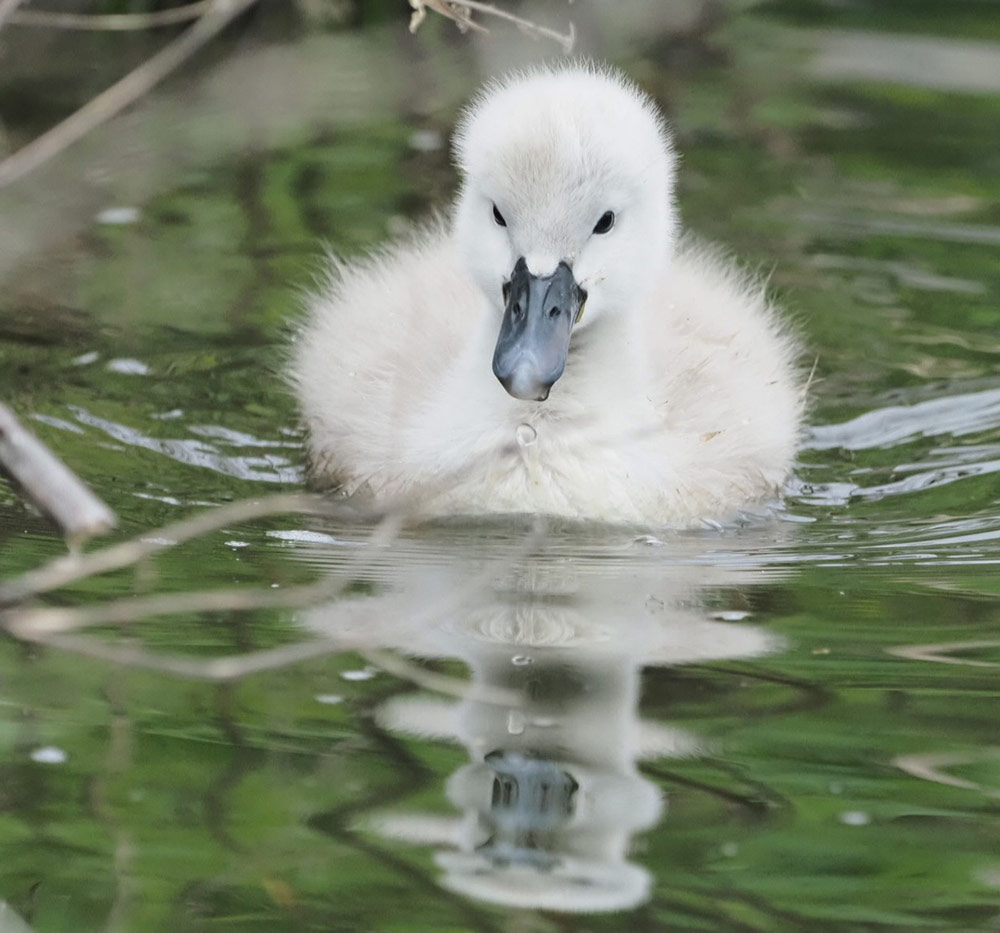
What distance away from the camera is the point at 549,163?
4039 mm

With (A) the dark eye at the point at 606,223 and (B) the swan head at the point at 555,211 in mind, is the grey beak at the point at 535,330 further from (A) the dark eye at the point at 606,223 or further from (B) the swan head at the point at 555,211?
(A) the dark eye at the point at 606,223

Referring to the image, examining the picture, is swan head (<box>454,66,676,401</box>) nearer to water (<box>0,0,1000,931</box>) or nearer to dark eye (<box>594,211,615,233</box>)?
dark eye (<box>594,211,615,233</box>)

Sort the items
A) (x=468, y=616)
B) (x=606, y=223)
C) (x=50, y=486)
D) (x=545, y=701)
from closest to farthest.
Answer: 1. (x=50, y=486)
2. (x=545, y=701)
3. (x=468, y=616)
4. (x=606, y=223)

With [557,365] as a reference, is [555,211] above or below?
above

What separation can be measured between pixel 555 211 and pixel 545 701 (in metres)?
1.29

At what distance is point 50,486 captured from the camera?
1.96m

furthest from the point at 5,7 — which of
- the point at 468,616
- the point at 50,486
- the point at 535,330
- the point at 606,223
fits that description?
the point at 606,223

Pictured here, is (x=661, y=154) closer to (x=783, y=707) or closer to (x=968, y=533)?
(x=968, y=533)

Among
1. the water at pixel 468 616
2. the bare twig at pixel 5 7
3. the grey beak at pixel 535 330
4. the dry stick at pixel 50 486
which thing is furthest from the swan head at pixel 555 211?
the dry stick at pixel 50 486

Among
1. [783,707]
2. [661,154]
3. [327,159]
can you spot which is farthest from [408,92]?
[783,707]

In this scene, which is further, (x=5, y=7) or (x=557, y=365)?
(x=557, y=365)

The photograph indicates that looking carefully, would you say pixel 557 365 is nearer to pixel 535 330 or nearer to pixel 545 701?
pixel 535 330

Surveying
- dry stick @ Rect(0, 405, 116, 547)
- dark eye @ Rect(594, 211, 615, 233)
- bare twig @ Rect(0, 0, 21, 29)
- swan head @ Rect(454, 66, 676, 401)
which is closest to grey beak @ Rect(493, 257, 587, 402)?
swan head @ Rect(454, 66, 676, 401)

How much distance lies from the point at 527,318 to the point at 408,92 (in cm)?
227
